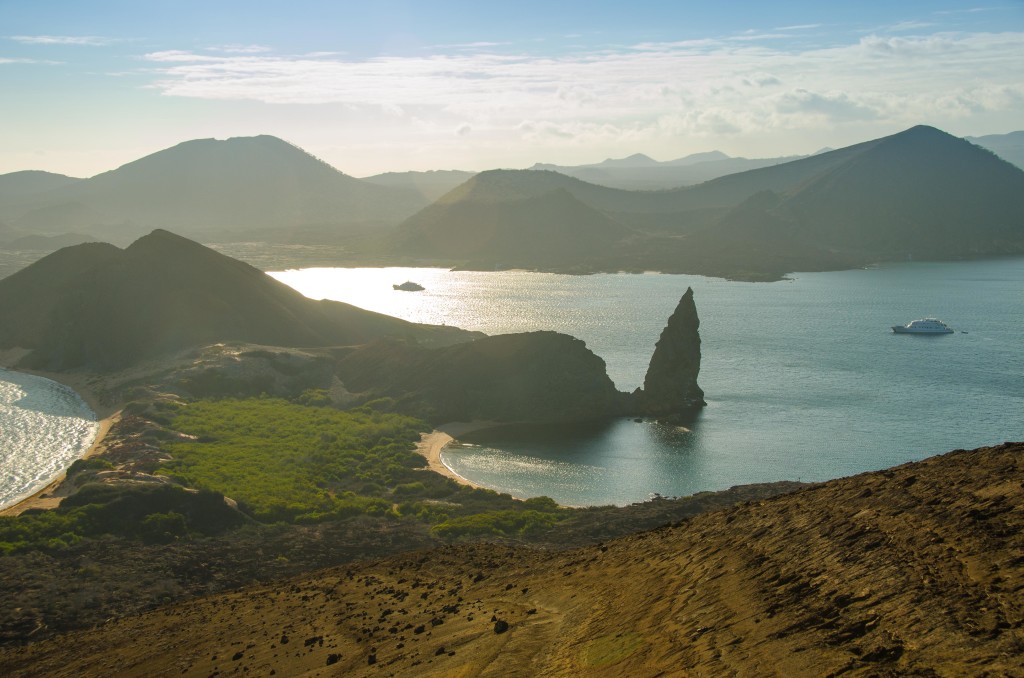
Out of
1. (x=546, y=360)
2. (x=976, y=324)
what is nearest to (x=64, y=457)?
(x=546, y=360)

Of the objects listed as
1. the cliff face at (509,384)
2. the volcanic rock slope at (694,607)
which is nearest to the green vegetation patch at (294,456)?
the cliff face at (509,384)

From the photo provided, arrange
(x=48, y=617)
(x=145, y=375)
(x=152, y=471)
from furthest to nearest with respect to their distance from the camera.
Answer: (x=145, y=375)
(x=152, y=471)
(x=48, y=617)

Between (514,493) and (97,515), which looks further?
(514,493)

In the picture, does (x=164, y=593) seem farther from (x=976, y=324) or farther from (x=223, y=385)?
(x=976, y=324)

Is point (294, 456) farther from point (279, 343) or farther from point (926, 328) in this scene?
point (926, 328)

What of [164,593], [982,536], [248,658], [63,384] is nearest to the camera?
[982,536]

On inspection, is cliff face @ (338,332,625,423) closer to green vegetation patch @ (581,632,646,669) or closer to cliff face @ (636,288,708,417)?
cliff face @ (636,288,708,417)

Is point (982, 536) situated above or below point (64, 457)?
above
